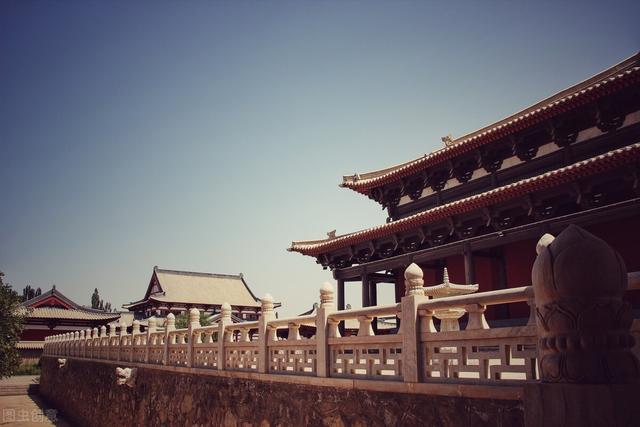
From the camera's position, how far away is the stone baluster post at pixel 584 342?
2395 millimetres

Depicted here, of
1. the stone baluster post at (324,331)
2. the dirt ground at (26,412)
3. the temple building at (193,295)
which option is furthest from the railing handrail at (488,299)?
the temple building at (193,295)

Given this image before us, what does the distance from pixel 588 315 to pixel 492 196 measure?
935 cm

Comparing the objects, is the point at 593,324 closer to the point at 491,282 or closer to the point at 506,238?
the point at 506,238

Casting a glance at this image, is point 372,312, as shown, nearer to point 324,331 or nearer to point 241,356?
point 324,331

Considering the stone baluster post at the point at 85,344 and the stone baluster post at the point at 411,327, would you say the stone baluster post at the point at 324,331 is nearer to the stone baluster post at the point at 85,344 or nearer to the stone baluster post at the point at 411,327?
the stone baluster post at the point at 411,327

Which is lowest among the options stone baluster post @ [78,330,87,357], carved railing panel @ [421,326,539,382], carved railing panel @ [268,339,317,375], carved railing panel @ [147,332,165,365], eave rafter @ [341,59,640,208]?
stone baluster post @ [78,330,87,357]

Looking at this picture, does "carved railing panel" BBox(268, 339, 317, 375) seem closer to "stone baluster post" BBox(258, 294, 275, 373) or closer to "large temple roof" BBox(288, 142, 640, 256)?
"stone baluster post" BBox(258, 294, 275, 373)

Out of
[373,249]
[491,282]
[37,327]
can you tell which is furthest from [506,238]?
[37,327]

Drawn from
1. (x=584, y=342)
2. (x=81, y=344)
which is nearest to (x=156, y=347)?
(x=81, y=344)

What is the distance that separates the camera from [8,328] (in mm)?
23750

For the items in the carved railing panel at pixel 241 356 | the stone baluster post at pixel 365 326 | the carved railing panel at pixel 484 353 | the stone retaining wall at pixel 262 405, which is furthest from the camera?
the carved railing panel at pixel 241 356

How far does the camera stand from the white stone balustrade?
4613 mm

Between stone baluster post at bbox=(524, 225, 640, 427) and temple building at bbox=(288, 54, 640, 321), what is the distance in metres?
7.92

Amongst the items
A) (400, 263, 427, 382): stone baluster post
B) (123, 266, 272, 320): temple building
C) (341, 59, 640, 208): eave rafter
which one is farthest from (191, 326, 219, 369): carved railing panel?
(123, 266, 272, 320): temple building
